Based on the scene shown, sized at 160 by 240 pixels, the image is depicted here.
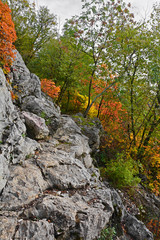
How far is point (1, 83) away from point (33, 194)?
468 centimetres

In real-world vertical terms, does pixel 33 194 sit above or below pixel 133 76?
below

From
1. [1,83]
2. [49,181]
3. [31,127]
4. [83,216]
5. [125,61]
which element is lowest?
[83,216]

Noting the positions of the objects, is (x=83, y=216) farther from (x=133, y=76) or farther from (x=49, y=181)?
(x=133, y=76)

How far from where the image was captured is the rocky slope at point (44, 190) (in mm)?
3947

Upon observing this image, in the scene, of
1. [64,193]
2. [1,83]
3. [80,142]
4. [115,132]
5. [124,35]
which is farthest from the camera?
[115,132]

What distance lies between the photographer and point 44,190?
5172 millimetres

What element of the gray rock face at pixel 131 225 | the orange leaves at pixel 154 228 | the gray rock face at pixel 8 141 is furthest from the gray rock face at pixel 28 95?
the orange leaves at pixel 154 228

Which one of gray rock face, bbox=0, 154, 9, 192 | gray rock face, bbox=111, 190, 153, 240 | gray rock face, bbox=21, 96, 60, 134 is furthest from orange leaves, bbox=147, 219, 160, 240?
gray rock face, bbox=0, 154, 9, 192

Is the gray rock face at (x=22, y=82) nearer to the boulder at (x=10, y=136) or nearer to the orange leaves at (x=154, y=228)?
the boulder at (x=10, y=136)

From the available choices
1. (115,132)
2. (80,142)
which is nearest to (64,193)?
(80,142)

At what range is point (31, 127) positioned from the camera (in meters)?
7.79

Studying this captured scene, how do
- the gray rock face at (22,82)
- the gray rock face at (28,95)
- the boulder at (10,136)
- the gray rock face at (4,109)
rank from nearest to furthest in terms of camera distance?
1. the boulder at (10,136)
2. the gray rock face at (4,109)
3. the gray rock face at (28,95)
4. the gray rock face at (22,82)

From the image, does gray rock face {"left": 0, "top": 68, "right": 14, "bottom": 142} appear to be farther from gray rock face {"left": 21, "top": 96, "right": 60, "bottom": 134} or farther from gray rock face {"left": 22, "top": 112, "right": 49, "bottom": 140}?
gray rock face {"left": 21, "top": 96, "right": 60, "bottom": 134}

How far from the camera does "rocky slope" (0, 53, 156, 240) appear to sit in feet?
13.0
